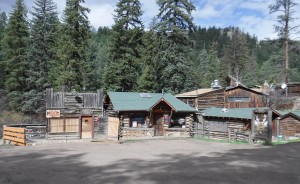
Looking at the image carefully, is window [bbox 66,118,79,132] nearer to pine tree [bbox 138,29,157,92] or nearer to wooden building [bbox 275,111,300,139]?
pine tree [bbox 138,29,157,92]

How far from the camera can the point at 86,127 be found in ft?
87.9

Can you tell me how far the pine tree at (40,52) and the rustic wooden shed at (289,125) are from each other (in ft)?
99.0

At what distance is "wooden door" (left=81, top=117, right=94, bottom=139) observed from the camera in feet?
87.1

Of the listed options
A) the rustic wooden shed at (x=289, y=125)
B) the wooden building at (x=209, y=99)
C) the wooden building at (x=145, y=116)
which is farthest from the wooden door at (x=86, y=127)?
the rustic wooden shed at (x=289, y=125)

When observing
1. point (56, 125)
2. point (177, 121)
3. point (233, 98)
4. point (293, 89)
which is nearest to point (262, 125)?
point (177, 121)

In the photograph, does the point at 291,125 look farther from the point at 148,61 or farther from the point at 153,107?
the point at 148,61

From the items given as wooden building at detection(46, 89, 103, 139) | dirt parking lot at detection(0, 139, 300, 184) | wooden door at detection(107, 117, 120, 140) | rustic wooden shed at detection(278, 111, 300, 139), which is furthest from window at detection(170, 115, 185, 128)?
dirt parking lot at detection(0, 139, 300, 184)

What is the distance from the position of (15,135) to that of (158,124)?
12.5 meters

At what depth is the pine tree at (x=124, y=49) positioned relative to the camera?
38.4 meters

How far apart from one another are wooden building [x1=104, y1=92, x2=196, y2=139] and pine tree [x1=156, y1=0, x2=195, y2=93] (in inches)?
472

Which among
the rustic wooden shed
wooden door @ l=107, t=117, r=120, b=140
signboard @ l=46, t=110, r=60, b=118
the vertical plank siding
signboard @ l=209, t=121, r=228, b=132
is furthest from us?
signboard @ l=209, t=121, r=228, b=132

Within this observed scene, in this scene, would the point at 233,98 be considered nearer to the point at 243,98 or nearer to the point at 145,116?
the point at 243,98

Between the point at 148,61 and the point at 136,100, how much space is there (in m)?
15.4

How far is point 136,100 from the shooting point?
28.3 metres
